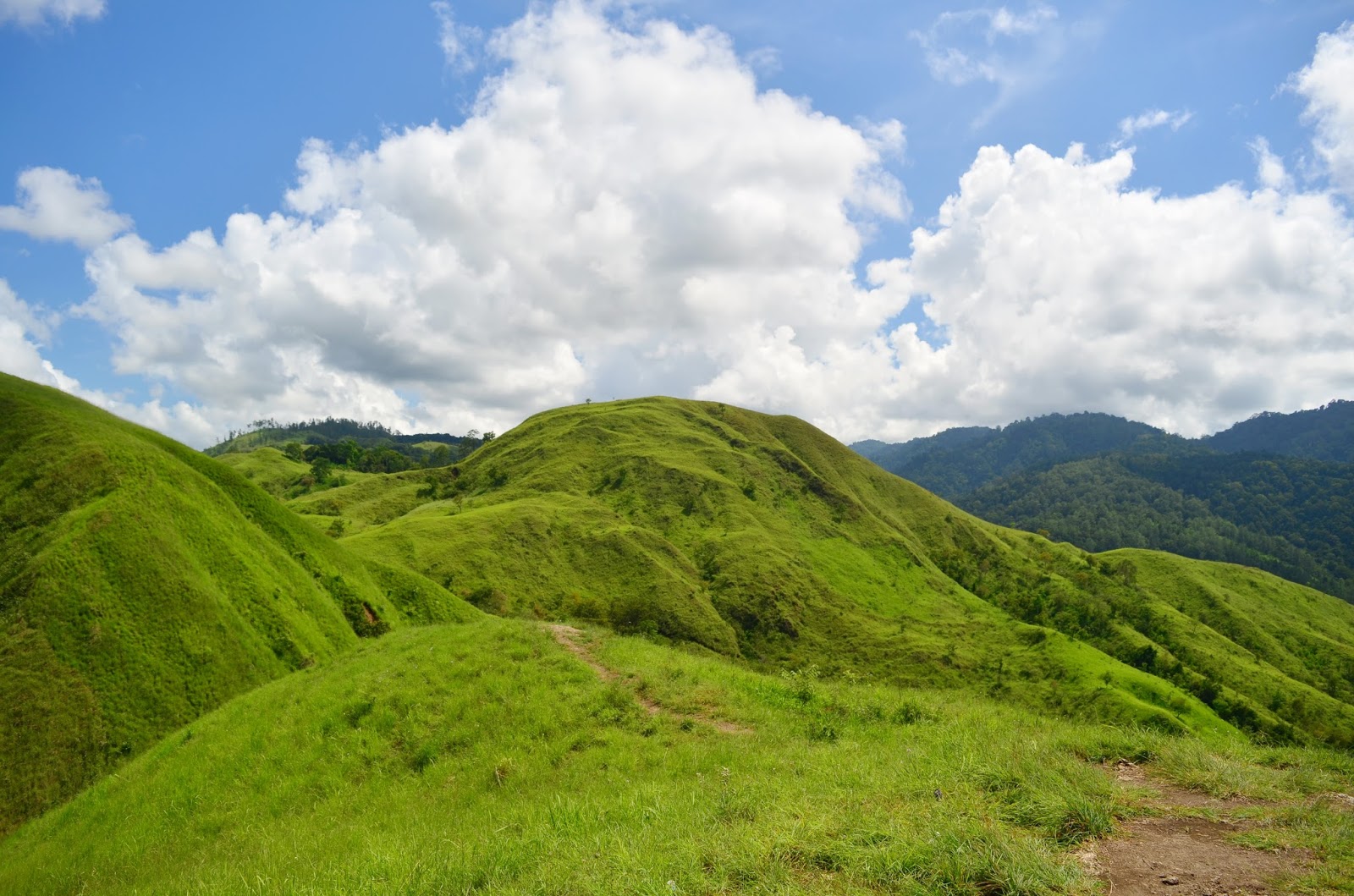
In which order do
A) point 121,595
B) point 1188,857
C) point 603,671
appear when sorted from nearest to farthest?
point 1188,857 < point 603,671 < point 121,595

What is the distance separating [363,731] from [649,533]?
89883 mm

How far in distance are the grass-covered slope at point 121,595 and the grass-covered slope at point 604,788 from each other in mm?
4472

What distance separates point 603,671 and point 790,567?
312 ft

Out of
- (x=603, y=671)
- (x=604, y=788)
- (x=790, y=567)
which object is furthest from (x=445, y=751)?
(x=790, y=567)

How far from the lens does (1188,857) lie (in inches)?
336

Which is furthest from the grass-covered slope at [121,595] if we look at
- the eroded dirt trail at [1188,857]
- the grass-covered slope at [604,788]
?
the eroded dirt trail at [1188,857]

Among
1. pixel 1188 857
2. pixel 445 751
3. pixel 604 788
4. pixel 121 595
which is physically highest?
pixel 121 595

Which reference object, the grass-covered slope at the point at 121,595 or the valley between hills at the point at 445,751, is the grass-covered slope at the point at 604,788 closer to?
the valley between hills at the point at 445,751

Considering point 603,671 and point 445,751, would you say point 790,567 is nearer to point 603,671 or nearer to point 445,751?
point 603,671

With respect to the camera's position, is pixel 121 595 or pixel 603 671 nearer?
pixel 603 671

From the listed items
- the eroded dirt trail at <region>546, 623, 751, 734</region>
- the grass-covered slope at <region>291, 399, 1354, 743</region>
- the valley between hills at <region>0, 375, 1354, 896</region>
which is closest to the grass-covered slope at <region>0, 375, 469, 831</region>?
the valley between hills at <region>0, 375, 1354, 896</region>

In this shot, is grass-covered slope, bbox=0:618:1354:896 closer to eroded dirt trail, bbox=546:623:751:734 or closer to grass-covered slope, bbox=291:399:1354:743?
eroded dirt trail, bbox=546:623:751:734

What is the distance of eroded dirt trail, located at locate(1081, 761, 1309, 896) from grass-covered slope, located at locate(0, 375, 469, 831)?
35.3 meters

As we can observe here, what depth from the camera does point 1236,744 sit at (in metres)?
15.2
